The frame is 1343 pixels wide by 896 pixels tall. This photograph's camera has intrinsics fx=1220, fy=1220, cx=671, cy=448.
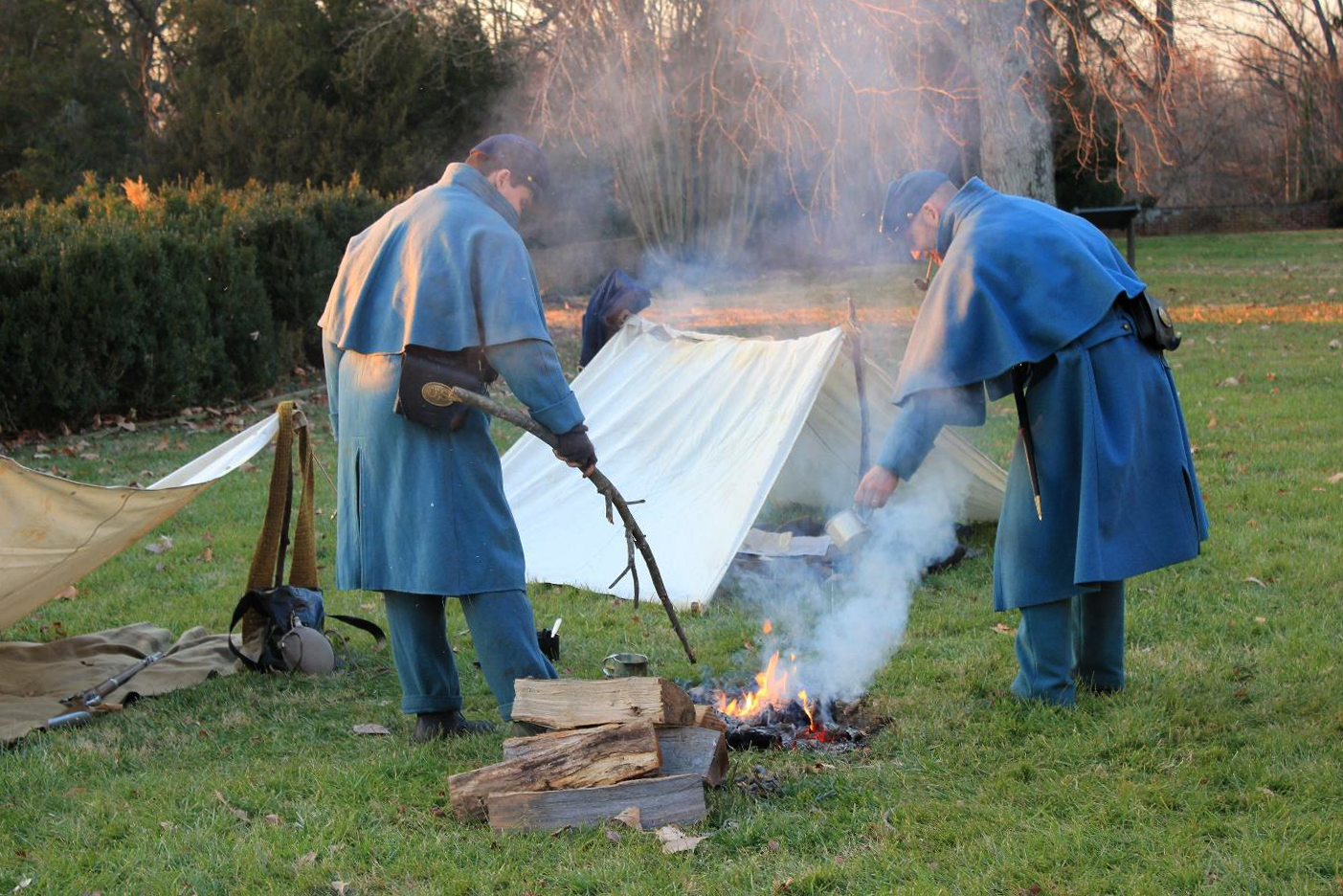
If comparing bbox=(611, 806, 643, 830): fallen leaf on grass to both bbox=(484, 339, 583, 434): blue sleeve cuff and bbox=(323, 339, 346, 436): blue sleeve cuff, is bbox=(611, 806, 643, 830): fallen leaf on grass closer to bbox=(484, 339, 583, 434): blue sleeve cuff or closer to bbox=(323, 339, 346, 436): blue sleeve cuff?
bbox=(484, 339, 583, 434): blue sleeve cuff

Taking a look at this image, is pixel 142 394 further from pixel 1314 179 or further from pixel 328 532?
pixel 1314 179

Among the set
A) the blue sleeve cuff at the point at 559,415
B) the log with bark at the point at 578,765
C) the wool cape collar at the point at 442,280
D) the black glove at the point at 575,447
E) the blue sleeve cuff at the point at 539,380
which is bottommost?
the log with bark at the point at 578,765

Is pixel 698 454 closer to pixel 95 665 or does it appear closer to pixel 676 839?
pixel 95 665

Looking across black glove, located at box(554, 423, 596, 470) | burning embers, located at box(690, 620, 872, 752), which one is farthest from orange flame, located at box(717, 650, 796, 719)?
black glove, located at box(554, 423, 596, 470)

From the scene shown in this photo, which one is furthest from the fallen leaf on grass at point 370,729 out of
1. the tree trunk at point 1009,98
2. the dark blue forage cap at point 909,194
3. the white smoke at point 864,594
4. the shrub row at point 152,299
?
the tree trunk at point 1009,98

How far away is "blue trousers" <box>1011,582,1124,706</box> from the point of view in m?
3.56

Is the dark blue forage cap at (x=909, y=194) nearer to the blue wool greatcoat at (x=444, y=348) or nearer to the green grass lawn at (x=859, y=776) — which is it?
the blue wool greatcoat at (x=444, y=348)

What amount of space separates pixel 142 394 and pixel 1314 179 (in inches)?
1239

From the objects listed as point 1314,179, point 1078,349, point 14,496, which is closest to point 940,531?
point 1078,349

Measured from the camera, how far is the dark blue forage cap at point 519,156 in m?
3.56

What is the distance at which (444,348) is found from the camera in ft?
10.8

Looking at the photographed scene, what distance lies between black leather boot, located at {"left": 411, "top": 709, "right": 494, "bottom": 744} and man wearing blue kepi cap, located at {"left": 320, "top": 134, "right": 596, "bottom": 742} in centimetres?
12

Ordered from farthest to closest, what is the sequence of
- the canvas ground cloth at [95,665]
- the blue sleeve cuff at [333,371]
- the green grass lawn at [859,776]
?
the canvas ground cloth at [95,665], the blue sleeve cuff at [333,371], the green grass lawn at [859,776]

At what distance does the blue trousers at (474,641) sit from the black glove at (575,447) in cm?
43
